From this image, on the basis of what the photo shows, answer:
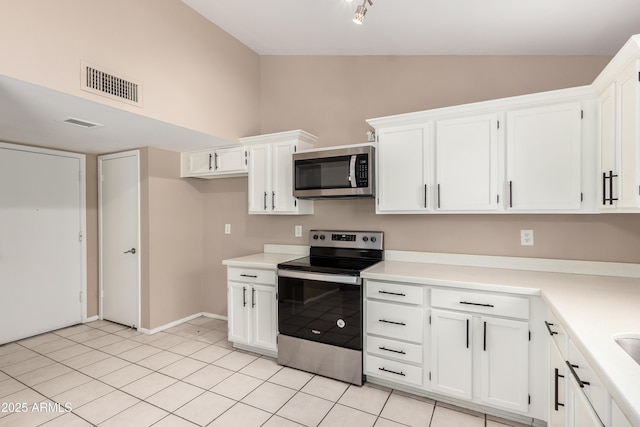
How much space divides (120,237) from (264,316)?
215 cm

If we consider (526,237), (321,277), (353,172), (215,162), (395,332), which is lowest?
(395,332)

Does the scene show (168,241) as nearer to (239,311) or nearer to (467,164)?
(239,311)

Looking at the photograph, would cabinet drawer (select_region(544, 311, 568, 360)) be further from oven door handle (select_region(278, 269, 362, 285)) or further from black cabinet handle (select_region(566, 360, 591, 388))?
oven door handle (select_region(278, 269, 362, 285))

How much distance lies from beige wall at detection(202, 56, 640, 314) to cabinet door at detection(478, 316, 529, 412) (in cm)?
73

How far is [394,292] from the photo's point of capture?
2.37 m

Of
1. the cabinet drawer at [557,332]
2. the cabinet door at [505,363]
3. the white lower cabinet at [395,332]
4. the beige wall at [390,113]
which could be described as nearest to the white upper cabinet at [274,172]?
the beige wall at [390,113]

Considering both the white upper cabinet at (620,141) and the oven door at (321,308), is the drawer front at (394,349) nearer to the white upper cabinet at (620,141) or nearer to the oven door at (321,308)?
the oven door at (321,308)

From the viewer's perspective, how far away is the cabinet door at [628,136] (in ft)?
5.01

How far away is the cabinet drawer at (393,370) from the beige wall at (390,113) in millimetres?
995

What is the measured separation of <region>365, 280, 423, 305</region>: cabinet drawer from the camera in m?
2.29

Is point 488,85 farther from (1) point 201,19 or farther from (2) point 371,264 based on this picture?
(1) point 201,19

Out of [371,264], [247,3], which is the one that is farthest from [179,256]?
[247,3]

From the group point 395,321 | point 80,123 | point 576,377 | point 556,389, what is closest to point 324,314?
point 395,321

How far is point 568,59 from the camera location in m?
2.40
